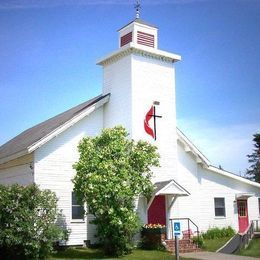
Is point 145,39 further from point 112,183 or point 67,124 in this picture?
point 112,183

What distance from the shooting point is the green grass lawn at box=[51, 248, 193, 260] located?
842 inches

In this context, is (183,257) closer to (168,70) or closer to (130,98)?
(130,98)

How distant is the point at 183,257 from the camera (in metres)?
21.6

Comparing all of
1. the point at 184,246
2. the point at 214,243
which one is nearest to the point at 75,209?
the point at 184,246

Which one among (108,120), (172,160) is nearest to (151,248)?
(172,160)

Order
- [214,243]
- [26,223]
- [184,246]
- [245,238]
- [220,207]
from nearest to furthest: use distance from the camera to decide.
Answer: [26,223] → [184,246] → [245,238] → [214,243] → [220,207]

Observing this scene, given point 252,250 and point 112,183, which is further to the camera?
point 252,250

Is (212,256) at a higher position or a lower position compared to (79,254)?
lower

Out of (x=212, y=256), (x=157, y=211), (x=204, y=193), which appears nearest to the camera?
(x=212, y=256)

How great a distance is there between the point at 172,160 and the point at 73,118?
6.53m

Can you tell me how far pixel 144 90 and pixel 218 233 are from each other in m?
10.8

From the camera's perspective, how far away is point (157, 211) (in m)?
26.7

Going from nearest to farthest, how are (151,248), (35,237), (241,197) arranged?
1. (35,237)
2. (151,248)
3. (241,197)

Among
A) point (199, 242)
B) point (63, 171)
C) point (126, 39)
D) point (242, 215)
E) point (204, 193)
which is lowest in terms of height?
point (199, 242)
